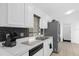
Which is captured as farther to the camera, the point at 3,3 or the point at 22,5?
the point at 22,5

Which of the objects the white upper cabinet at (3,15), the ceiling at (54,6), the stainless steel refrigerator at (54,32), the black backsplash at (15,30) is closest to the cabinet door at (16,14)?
the white upper cabinet at (3,15)

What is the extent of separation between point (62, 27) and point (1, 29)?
6.65 metres

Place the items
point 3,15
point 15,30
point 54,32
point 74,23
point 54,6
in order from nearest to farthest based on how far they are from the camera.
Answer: point 3,15, point 15,30, point 54,6, point 54,32, point 74,23

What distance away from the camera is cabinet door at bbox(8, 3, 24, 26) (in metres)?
1.63

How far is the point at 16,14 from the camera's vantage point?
1.81m

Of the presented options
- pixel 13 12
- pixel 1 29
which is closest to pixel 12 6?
pixel 13 12

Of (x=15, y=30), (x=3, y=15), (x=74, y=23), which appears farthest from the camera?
(x=74, y=23)

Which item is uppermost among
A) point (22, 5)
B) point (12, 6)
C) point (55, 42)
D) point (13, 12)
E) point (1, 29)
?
point (22, 5)

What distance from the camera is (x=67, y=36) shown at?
25.1 ft

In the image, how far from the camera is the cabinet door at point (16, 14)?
1.63 metres

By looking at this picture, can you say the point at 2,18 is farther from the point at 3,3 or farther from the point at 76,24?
the point at 76,24

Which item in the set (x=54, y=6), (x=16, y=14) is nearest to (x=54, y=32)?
(x=54, y=6)

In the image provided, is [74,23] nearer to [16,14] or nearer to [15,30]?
[15,30]

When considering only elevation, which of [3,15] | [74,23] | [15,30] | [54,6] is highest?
[54,6]
